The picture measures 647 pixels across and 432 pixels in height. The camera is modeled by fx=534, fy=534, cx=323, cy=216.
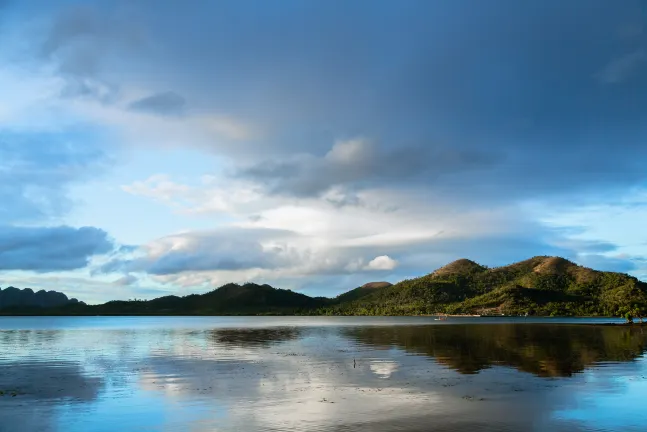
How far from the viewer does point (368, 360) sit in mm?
73562

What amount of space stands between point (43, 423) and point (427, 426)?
24.9 metres

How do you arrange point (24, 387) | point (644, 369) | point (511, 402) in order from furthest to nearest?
point (644, 369) < point (24, 387) < point (511, 402)

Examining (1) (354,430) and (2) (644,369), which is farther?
(2) (644,369)

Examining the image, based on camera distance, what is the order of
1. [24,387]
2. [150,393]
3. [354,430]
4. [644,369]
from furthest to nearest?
[644,369]
[24,387]
[150,393]
[354,430]

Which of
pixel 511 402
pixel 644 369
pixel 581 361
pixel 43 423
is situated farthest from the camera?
pixel 581 361

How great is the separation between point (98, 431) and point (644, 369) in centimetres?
5858

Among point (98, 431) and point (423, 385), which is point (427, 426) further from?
point (98, 431)

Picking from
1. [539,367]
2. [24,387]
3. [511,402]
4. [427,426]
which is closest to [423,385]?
[511,402]

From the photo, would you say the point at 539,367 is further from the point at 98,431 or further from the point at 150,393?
the point at 98,431

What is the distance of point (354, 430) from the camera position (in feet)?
106

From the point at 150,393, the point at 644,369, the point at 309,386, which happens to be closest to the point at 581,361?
the point at 644,369

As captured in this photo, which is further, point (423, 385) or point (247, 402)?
point (423, 385)

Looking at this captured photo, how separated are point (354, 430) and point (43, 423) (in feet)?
67.0

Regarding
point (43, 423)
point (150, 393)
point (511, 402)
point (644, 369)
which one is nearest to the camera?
point (43, 423)
